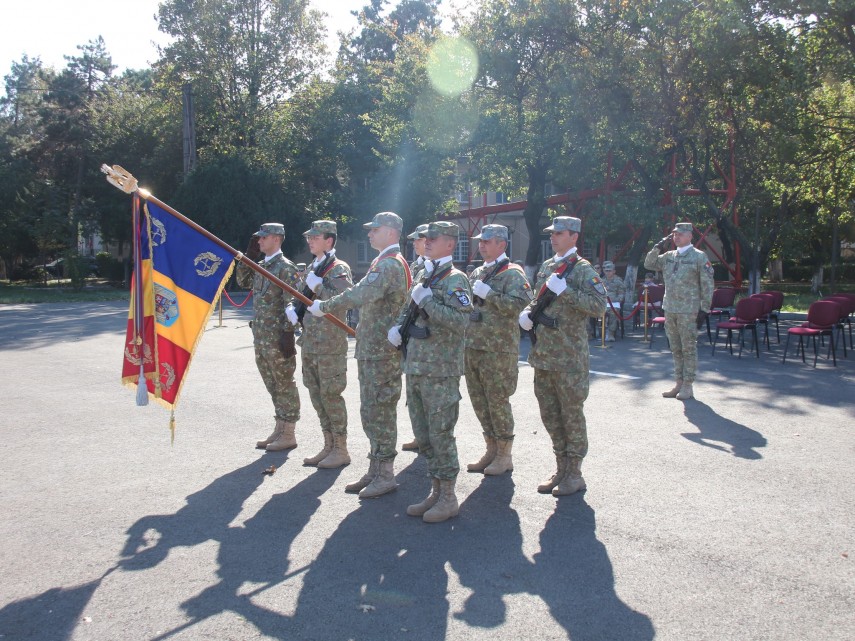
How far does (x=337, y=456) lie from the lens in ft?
20.9

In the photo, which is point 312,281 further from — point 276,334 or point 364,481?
point 364,481

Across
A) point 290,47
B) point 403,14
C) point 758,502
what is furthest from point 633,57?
point 403,14

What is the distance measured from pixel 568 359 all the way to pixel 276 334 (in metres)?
2.77

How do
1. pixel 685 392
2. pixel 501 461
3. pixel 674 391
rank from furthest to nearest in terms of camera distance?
pixel 674 391
pixel 685 392
pixel 501 461

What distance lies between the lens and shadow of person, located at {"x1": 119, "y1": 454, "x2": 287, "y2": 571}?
453 centimetres

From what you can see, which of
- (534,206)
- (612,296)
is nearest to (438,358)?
(612,296)

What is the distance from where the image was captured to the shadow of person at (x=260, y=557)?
378 centimetres

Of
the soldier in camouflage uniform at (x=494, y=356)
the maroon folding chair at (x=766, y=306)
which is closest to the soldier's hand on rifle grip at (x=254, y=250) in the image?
the soldier in camouflage uniform at (x=494, y=356)

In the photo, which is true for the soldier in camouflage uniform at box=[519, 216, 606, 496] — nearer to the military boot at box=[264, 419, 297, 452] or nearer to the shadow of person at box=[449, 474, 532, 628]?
the shadow of person at box=[449, 474, 532, 628]

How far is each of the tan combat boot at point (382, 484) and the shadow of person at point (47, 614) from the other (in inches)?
79.0

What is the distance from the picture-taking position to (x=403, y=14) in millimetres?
54875

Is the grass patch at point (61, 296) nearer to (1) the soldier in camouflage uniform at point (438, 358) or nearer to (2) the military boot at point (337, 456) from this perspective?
(2) the military boot at point (337, 456)

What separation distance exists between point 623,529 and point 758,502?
1.20 m

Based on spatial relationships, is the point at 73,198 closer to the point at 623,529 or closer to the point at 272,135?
the point at 272,135
